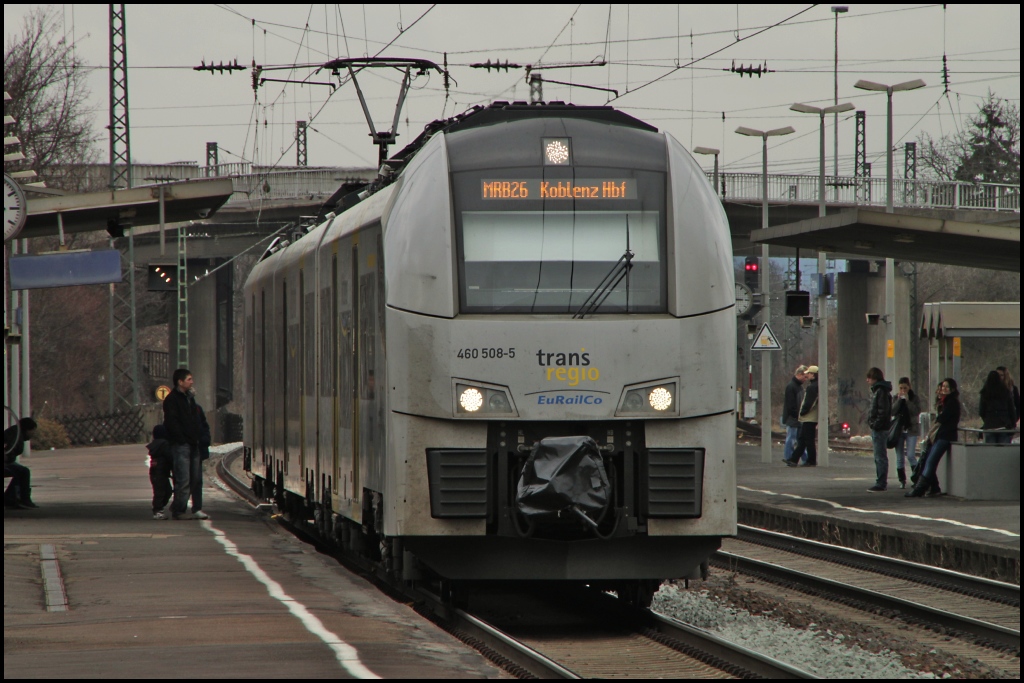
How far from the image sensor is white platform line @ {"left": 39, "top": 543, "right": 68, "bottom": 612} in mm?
10266

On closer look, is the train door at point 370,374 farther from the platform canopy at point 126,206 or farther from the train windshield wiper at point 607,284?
the platform canopy at point 126,206

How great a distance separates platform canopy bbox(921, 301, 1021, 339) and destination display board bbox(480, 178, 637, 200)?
10548 mm

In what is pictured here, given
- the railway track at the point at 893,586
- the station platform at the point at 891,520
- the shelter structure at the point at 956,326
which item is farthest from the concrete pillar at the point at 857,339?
the railway track at the point at 893,586

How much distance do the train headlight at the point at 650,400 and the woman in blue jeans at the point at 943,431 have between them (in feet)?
33.1

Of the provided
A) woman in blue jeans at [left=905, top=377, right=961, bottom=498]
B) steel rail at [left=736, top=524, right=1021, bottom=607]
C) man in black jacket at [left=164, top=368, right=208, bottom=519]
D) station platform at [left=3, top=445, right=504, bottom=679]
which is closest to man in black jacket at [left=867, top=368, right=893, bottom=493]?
woman in blue jeans at [left=905, top=377, right=961, bottom=498]

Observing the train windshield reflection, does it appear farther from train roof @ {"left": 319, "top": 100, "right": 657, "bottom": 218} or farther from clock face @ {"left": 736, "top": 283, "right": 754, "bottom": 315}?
clock face @ {"left": 736, "top": 283, "right": 754, "bottom": 315}

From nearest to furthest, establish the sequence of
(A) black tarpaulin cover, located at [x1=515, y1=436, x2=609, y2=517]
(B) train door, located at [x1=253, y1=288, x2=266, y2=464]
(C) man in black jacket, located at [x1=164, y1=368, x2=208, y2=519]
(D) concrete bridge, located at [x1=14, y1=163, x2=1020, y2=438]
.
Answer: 1. (A) black tarpaulin cover, located at [x1=515, y1=436, x2=609, y2=517]
2. (C) man in black jacket, located at [x1=164, y1=368, x2=208, y2=519]
3. (B) train door, located at [x1=253, y1=288, x2=266, y2=464]
4. (D) concrete bridge, located at [x1=14, y1=163, x2=1020, y2=438]

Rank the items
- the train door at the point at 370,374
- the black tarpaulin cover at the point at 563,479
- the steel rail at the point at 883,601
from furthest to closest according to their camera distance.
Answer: the steel rail at the point at 883,601 → the train door at the point at 370,374 → the black tarpaulin cover at the point at 563,479

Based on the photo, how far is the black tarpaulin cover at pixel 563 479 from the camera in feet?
31.3

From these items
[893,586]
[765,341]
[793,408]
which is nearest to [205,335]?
[765,341]

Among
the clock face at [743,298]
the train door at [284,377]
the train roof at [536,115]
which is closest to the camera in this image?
the train roof at [536,115]

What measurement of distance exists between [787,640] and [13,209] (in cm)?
832

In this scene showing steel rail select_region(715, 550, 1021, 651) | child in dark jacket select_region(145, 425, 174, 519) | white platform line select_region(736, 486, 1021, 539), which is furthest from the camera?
child in dark jacket select_region(145, 425, 174, 519)

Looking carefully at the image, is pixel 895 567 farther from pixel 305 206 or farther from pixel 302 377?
pixel 305 206
